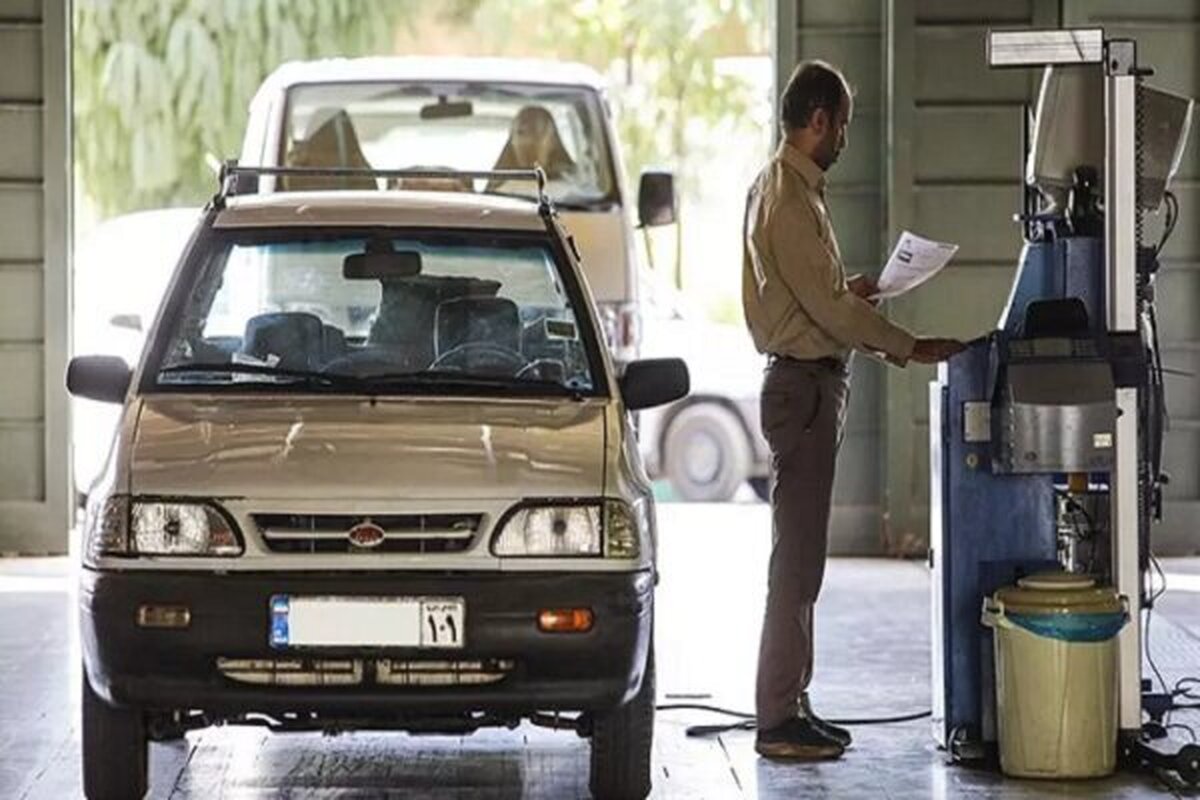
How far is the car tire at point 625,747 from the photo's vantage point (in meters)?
7.27

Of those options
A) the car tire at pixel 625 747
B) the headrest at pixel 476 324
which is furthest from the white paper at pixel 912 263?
the car tire at pixel 625 747

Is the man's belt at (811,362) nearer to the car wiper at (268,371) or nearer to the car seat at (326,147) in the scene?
the car wiper at (268,371)

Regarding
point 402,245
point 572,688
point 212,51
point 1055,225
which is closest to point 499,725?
point 572,688

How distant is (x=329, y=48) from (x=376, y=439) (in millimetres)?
16539

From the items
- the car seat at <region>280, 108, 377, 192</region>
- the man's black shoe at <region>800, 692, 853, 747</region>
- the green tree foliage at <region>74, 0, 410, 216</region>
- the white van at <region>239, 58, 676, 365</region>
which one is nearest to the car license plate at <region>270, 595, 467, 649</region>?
the man's black shoe at <region>800, 692, 853, 747</region>

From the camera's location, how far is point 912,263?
8.19 metres

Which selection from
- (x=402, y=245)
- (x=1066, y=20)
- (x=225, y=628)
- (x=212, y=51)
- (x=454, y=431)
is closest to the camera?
(x=225, y=628)

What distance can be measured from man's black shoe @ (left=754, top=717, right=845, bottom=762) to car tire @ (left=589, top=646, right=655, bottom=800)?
41.9 inches

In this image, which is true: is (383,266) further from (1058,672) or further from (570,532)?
(1058,672)

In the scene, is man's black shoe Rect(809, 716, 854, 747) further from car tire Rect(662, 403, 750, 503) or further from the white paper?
Result: car tire Rect(662, 403, 750, 503)

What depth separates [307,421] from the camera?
7305mm

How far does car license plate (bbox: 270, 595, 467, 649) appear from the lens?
6.80 metres

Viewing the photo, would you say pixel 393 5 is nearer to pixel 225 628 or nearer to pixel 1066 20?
pixel 1066 20

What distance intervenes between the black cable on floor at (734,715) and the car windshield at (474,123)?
13.0ft
